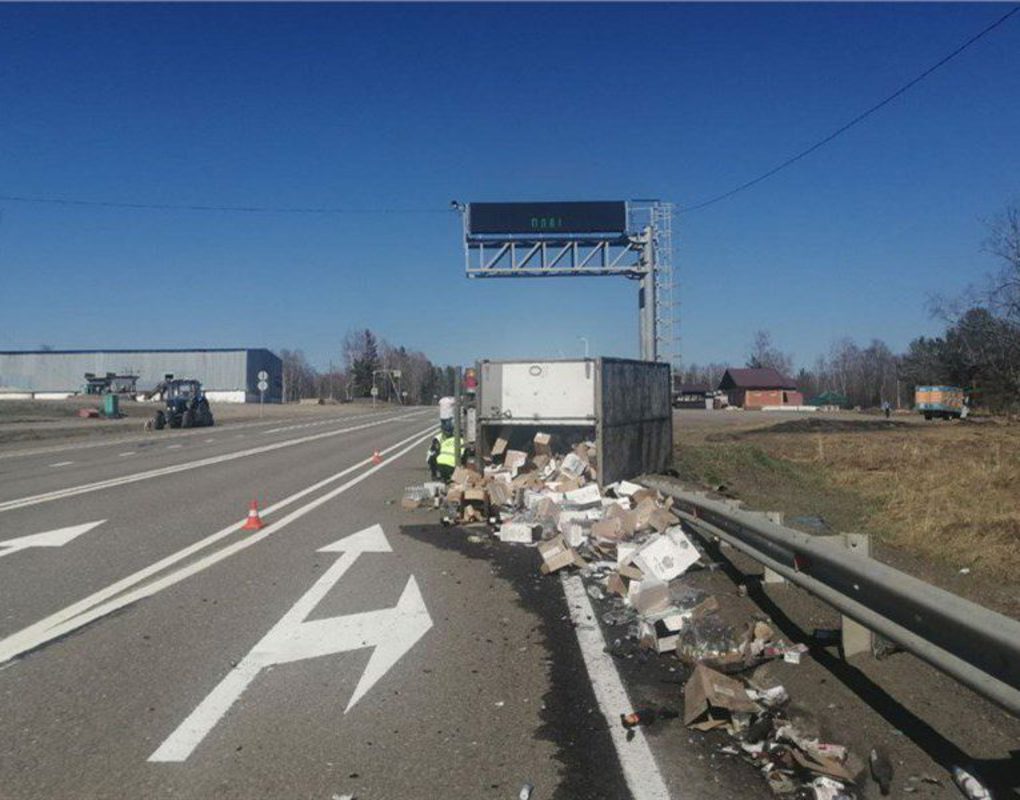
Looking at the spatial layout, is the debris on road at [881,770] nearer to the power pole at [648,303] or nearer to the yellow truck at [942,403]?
the power pole at [648,303]

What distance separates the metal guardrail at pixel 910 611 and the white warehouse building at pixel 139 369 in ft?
430

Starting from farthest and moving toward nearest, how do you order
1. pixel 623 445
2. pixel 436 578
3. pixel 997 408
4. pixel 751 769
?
pixel 997 408
pixel 623 445
pixel 436 578
pixel 751 769

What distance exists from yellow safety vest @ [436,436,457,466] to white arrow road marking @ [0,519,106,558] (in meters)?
6.08

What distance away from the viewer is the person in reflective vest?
53.0 ft

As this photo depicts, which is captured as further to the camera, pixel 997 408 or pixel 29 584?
pixel 997 408

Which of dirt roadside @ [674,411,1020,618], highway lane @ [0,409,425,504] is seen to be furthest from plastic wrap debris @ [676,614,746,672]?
highway lane @ [0,409,425,504]

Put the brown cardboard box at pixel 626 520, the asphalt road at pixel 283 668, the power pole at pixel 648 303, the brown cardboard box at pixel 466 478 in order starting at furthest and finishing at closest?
the power pole at pixel 648 303, the brown cardboard box at pixel 466 478, the brown cardboard box at pixel 626 520, the asphalt road at pixel 283 668

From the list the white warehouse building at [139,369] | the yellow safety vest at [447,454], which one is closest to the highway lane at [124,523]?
the yellow safety vest at [447,454]

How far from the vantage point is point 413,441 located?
34156 mm

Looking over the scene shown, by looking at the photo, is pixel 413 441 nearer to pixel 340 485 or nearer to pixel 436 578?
pixel 340 485

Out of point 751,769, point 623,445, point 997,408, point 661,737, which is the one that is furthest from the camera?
point 997,408

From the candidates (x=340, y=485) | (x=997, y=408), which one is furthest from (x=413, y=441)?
(x=997, y=408)

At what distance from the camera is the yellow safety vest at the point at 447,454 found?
16.1 metres

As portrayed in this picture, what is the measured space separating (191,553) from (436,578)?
2897 mm
